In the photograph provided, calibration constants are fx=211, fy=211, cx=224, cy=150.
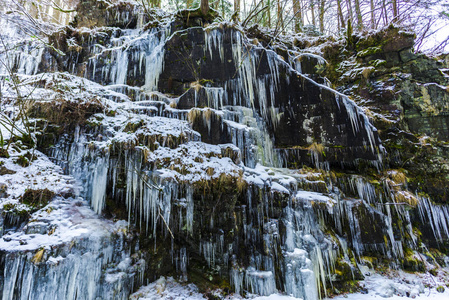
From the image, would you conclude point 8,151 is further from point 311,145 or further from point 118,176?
point 311,145

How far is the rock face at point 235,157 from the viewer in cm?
433

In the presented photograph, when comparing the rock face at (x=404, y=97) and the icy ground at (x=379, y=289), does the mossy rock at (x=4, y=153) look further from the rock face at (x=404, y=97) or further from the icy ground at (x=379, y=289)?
the rock face at (x=404, y=97)

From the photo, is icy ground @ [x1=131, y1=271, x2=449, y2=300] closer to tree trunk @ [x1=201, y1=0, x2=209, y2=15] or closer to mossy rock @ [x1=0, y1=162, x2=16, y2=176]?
mossy rock @ [x1=0, y1=162, x2=16, y2=176]

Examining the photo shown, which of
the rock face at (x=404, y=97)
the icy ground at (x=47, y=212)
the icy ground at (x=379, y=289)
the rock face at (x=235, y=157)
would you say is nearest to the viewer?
the icy ground at (x=47, y=212)

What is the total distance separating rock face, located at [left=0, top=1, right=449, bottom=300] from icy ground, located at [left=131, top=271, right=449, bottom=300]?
21 centimetres

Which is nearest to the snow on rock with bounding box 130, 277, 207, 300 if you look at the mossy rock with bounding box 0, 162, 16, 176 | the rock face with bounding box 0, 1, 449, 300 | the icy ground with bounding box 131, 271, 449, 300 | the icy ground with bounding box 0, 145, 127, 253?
the icy ground with bounding box 131, 271, 449, 300

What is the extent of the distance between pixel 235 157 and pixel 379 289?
14.3 feet

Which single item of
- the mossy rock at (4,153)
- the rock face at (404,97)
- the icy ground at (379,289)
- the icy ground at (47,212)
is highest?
the rock face at (404,97)

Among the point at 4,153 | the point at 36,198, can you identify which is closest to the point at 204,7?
the point at 4,153

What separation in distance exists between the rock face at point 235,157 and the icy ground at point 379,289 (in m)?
0.21

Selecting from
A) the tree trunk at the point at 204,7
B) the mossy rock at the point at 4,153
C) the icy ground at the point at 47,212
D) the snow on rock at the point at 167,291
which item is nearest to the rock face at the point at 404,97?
the tree trunk at the point at 204,7

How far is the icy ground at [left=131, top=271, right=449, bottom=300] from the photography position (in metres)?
3.92

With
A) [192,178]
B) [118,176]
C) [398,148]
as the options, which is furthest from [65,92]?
[398,148]

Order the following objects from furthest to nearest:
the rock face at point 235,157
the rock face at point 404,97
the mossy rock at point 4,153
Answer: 1. the rock face at point 404,97
2. the rock face at point 235,157
3. the mossy rock at point 4,153
